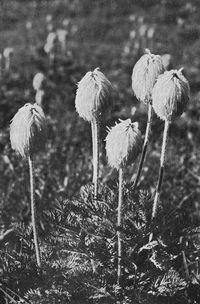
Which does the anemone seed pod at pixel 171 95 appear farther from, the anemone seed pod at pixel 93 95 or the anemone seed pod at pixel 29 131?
the anemone seed pod at pixel 29 131

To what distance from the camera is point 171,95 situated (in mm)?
2312

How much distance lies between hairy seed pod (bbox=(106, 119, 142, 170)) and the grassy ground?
267mm

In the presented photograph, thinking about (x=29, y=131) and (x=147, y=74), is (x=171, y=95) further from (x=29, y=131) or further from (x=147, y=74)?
(x=29, y=131)

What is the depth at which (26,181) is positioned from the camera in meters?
4.20

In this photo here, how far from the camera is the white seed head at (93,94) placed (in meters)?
2.40

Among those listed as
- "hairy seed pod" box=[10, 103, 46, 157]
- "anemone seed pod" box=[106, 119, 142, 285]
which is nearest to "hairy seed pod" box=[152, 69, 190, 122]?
"anemone seed pod" box=[106, 119, 142, 285]

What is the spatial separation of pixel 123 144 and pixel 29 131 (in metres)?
0.40

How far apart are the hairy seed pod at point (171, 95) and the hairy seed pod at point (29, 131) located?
1.70ft

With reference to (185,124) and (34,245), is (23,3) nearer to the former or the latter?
(185,124)

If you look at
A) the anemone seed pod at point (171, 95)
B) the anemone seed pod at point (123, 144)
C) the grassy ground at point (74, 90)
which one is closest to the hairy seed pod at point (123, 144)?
the anemone seed pod at point (123, 144)

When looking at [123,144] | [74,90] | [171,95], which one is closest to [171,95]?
[171,95]

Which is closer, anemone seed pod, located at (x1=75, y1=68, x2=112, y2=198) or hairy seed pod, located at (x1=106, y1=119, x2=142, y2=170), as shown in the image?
hairy seed pod, located at (x1=106, y1=119, x2=142, y2=170)

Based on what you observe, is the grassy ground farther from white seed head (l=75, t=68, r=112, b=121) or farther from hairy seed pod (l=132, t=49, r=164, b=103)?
hairy seed pod (l=132, t=49, r=164, b=103)

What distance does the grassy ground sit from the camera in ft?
13.4
